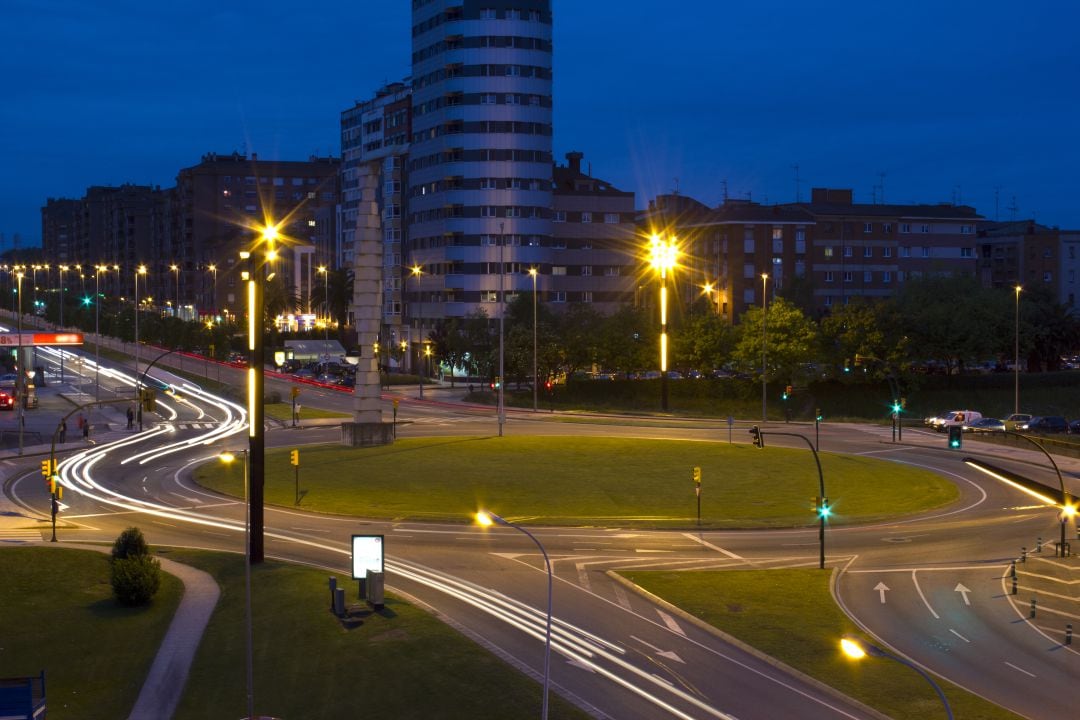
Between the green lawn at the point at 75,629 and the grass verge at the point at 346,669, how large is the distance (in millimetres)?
1918

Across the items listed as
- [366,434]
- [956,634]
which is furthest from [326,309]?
[956,634]

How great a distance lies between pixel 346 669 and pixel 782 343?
77.8 metres

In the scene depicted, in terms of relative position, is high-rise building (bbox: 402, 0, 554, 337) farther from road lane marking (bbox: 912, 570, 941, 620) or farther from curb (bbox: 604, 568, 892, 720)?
curb (bbox: 604, 568, 892, 720)

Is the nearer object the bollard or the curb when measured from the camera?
the curb

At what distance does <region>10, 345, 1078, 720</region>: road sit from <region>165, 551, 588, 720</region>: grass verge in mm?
1260

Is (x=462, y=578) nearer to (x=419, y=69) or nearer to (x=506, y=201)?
(x=506, y=201)

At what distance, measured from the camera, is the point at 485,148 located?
132750mm

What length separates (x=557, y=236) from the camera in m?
144

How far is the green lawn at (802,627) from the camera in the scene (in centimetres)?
2730

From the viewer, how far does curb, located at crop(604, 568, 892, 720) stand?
27094 millimetres

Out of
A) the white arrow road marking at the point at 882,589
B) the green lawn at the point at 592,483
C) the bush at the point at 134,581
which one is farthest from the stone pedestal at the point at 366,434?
the white arrow road marking at the point at 882,589

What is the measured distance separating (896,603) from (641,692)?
529 inches

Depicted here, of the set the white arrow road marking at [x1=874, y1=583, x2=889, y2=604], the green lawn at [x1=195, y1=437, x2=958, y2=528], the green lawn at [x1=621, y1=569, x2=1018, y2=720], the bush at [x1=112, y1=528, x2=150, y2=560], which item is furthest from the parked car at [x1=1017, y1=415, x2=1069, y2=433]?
the bush at [x1=112, y1=528, x2=150, y2=560]

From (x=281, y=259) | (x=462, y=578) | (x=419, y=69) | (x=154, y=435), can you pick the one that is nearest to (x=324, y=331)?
(x=281, y=259)
